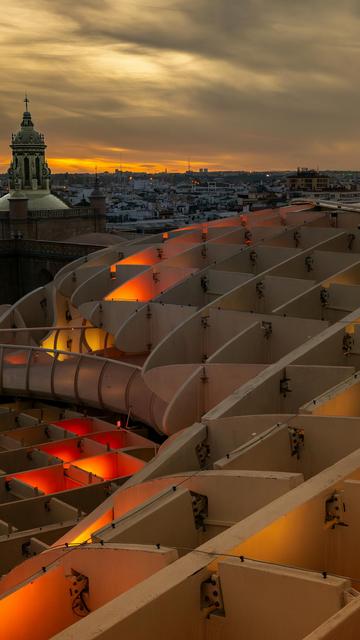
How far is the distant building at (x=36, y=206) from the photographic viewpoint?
1820 inches

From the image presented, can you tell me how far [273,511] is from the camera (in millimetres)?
7676

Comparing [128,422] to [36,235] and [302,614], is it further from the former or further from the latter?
[36,235]

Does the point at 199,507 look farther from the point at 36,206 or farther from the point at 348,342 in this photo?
the point at 36,206

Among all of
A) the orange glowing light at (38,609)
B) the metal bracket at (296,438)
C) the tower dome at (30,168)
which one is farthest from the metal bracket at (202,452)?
the tower dome at (30,168)

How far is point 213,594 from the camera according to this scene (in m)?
6.79

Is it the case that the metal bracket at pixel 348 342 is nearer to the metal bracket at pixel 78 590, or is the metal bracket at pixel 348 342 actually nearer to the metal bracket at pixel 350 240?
the metal bracket at pixel 78 590

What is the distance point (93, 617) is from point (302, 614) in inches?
63.7

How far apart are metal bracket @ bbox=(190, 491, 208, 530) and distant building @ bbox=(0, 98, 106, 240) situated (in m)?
34.9

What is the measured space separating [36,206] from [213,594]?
168ft

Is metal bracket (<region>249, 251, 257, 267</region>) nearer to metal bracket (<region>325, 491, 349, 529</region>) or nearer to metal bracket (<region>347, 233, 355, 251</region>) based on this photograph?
metal bracket (<region>347, 233, 355, 251</region>)

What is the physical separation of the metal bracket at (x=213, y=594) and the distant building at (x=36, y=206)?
37.3m

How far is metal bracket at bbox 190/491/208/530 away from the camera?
9219mm

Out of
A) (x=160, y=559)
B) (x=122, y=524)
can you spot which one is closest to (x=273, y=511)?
(x=160, y=559)

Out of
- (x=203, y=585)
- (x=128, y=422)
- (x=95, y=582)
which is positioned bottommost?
(x=128, y=422)
